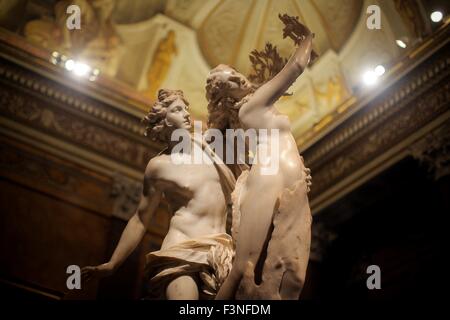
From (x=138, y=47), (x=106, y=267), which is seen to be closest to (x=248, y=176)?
(x=106, y=267)

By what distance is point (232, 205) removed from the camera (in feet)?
14.2

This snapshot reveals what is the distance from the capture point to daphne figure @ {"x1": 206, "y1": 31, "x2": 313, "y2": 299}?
148 inches

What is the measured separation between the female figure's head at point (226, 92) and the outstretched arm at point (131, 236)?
66 cm

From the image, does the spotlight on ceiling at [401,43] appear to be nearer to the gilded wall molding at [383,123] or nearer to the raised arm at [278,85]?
the gilded wall molding at [383,123]

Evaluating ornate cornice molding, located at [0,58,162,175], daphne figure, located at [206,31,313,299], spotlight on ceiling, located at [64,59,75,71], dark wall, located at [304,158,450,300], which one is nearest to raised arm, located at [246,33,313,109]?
daphne figure, located at [206,31,313,299]

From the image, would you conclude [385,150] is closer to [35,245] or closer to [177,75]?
[177,75]

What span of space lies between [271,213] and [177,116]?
124 centimetres

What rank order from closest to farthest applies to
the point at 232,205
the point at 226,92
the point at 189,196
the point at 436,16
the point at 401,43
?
the point at 232,205
the point at 189,196
the point at 226,92
the point at 436,16
the point at 401,43

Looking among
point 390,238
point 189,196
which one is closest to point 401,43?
point 390,238

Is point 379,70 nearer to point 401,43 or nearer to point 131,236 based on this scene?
point 401,43

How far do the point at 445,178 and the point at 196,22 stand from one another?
5.11 meters

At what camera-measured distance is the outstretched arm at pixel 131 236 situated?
4410mm

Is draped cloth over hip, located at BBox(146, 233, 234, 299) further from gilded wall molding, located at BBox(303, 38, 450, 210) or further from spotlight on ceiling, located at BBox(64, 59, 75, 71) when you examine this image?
spotlight on ceiling, located at BBox(64, 59, 75, 71)
